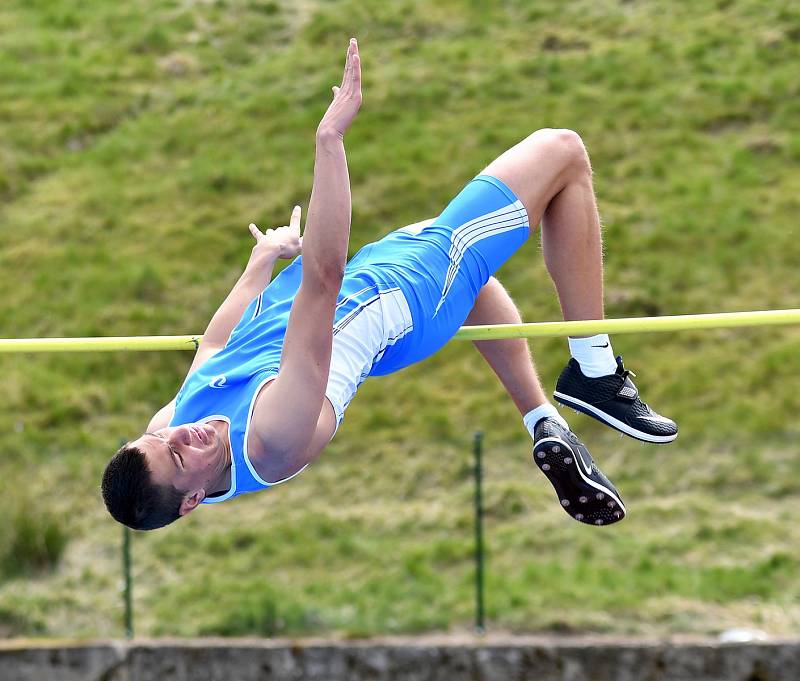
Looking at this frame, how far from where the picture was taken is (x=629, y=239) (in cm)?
968

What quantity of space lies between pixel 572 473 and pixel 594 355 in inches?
15.4

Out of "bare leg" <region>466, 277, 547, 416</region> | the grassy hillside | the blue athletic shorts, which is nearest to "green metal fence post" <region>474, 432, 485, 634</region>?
the grassy hillside

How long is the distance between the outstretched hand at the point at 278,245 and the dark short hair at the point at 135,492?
3.06 ft

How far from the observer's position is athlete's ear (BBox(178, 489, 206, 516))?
3802 mm

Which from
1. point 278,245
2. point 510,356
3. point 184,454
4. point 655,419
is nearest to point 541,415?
point 510,356

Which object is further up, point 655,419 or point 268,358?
point 268,358

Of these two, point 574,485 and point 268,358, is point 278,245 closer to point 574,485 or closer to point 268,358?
point 268,358

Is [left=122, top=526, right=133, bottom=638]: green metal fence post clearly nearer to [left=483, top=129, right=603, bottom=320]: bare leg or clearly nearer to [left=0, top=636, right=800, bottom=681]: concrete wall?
[left=0, top=636, right=800, bottom=681]: concrete wall

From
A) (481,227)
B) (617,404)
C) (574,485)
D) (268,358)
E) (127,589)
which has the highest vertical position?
(481,227)

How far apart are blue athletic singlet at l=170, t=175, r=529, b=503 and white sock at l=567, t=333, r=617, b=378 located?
1.36 feet

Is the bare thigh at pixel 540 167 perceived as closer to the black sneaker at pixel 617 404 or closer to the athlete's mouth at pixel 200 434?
the black sneaker at pixel 617 404

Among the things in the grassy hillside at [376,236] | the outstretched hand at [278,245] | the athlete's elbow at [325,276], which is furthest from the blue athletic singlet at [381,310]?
the grassy hillside at [376,236]

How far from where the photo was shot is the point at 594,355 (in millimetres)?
4367

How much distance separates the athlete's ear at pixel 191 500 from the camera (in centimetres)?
380
